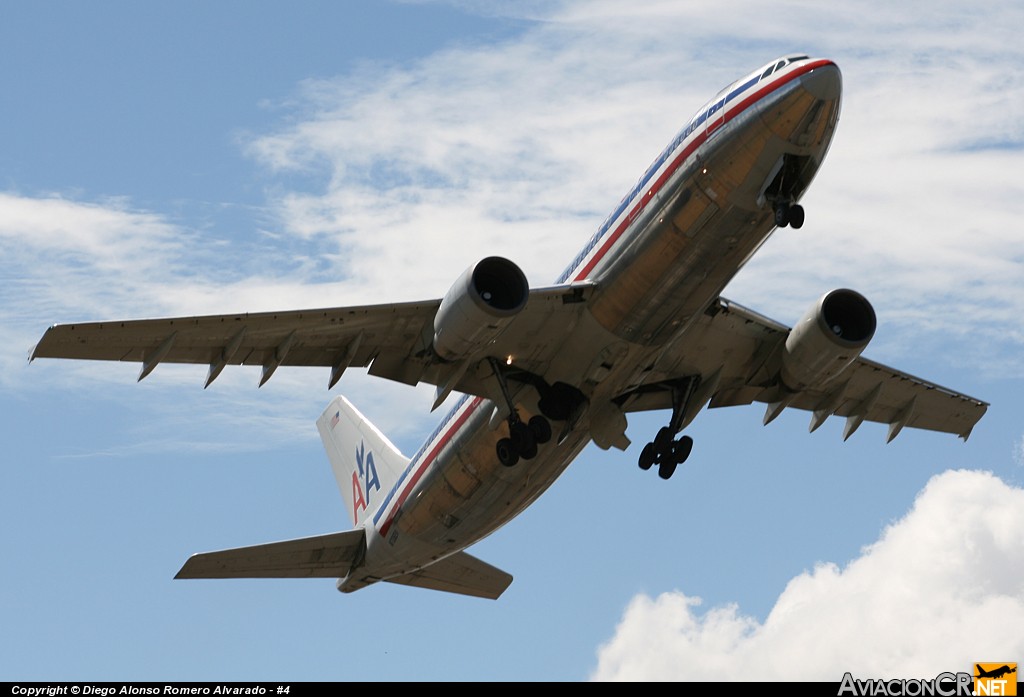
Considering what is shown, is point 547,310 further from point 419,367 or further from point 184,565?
point 184,565

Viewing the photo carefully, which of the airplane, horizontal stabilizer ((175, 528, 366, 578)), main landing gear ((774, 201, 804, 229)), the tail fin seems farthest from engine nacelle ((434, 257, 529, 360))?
horizontal stabilizer ((175, 528, 366, 578))

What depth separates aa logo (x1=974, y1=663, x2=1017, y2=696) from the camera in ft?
83.5

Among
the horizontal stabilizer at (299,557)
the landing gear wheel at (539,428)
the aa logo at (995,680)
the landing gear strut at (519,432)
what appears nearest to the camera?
the aa logo at (995,680)

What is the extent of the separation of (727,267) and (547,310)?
146 inches

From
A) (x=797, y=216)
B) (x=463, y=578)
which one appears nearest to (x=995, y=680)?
(x=797, y=216)

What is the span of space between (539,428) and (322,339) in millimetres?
4724

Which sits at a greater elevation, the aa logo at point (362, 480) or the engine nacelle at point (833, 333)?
the aa logo at point (362, 480)

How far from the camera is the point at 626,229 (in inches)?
1168

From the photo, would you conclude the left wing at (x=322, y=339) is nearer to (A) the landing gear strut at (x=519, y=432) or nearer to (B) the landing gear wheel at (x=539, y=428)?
(A) the landing gear strut at (x=519, y=432)

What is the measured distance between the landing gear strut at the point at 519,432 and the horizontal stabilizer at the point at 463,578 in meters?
8.08

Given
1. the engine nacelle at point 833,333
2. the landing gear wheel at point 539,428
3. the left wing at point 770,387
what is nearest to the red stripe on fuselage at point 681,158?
the left wing at point 770,387

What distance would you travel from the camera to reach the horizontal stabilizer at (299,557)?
37.2 m

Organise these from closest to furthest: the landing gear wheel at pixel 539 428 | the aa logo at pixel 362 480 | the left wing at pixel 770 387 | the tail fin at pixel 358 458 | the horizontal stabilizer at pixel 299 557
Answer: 1. the landing gear wheel at pixel 539 428
2. the left wing at pixel 770 387
3. the horizontal stabilizer at pixel 299 557
4. the tail fin at pixel 358 458
5. the aa logo at pixel 362 480

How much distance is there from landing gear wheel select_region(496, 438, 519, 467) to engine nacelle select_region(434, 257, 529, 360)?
3269 millimetres
